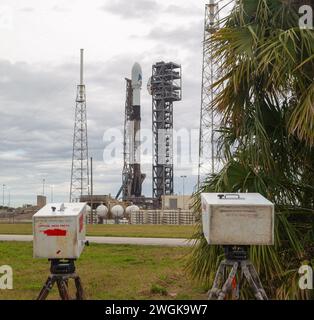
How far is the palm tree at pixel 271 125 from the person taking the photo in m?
7.73

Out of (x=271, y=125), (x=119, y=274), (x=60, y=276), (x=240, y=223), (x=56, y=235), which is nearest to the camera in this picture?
(x=240, y=223)

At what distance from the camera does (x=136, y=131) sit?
71.8 meters

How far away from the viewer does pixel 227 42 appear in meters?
8.47

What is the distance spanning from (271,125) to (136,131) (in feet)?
208

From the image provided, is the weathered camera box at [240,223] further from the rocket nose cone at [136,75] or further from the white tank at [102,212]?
the rocket nose cone at [136,75]

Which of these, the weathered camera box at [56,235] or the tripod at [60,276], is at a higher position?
the weathered camera box at [56,235]

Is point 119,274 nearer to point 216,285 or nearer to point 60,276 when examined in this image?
point 60,276

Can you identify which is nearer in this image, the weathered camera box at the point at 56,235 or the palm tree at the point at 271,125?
the weathered camera box at the point at 56,235

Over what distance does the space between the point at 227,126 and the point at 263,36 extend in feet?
4.91

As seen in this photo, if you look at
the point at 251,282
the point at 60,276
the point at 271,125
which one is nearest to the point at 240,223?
the point at 251,282

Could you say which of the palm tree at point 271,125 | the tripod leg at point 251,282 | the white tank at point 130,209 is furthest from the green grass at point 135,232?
the tripod leg at point 251,282

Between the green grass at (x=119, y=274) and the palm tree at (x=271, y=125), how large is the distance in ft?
5.84

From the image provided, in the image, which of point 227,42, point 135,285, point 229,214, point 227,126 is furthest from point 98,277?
point 229,214

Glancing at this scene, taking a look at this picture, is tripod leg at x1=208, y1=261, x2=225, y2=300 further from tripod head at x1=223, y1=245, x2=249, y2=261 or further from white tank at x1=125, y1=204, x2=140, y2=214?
white tank at x1=125, y1=204, x2=140, y2=214
